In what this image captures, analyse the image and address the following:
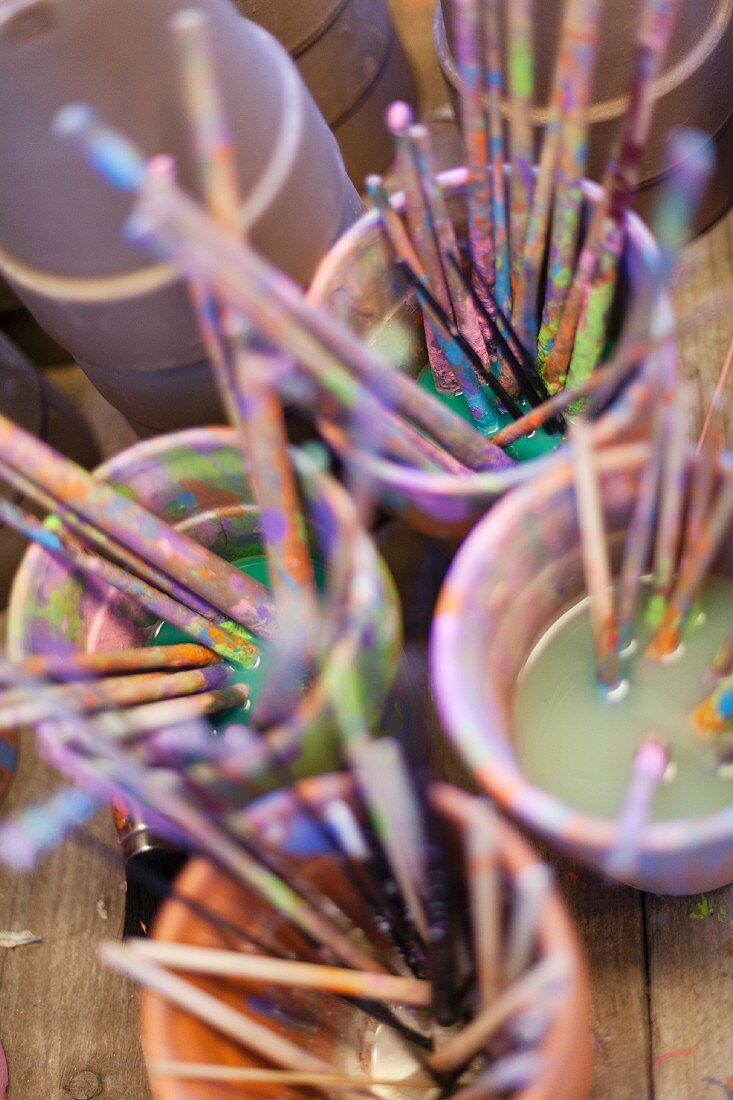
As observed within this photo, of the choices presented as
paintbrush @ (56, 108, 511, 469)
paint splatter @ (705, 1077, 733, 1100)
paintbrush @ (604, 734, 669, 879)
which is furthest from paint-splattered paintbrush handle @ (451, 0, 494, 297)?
paint splatter @ (705, 1077, 733, 1100)

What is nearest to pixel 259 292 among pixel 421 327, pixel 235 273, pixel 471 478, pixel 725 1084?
pixel 235 273

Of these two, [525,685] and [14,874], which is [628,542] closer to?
[525,685]

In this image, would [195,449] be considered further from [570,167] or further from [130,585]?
[570,167]

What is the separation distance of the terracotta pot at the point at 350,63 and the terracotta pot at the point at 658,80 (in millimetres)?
64

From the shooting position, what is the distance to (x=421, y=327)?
0.51 meters

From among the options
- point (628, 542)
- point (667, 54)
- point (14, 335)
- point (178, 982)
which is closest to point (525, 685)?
point (628, 542)

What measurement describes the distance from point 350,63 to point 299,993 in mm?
455

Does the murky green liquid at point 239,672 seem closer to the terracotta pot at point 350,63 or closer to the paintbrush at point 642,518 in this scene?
the paintbrush at point 642,518

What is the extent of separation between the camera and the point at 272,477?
1.12 ft

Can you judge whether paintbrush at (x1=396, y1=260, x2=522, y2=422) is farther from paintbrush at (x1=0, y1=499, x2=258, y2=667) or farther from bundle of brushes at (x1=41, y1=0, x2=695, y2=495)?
paintbrush at (x1=0, y1=499, x2=258, y2=667)

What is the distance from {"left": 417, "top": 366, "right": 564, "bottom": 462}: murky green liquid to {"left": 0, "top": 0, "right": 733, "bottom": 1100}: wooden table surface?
0.09 metres

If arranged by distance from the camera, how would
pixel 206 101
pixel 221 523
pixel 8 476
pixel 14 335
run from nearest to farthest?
pixel 206 101 < pixel 8 476 < pixel 221 523 < pixel 14 335

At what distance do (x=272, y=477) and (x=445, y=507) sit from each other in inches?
3.0

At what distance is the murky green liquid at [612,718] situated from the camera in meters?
0.40
